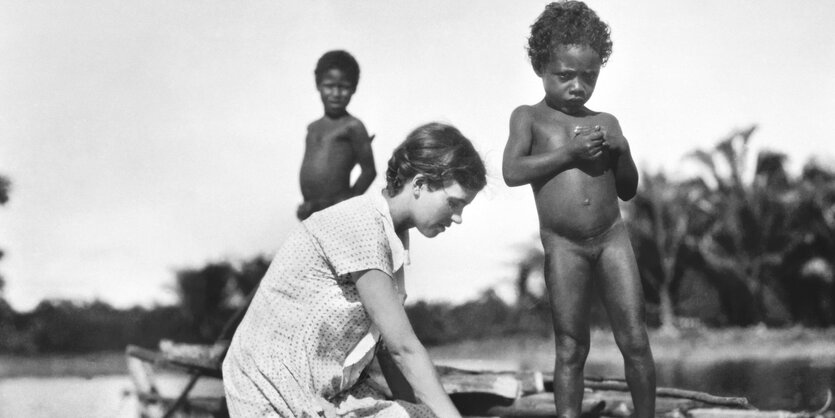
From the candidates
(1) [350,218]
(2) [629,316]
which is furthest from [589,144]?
(1) [350,218]

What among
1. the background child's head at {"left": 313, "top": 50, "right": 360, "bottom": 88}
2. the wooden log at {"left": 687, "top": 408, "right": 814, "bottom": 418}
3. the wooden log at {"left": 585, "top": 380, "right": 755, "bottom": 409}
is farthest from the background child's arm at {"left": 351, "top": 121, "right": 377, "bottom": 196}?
the wooden log at {"left": 687, "top": 408, "right": 814, "bottom": 418}

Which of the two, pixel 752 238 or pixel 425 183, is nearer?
pixel 425 183

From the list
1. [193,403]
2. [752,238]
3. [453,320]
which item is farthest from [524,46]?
[752,238]

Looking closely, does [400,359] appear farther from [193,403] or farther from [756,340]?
[756,340]

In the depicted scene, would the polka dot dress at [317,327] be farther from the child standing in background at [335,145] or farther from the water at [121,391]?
the water at [121,391]

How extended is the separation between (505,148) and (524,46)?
17.6 inches

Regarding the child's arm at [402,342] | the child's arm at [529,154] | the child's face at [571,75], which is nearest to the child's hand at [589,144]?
the child's arm at [529,154]

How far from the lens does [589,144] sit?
3434 millimetres

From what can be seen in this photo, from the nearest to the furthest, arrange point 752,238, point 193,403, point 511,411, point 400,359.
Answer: point 400,359, point 511,411, point 193,403, point 752,238

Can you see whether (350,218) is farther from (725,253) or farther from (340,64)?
(725,253)

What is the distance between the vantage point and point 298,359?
9.14 feet

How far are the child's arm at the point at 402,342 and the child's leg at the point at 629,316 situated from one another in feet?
3.18

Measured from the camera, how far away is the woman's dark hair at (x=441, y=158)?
2.80m

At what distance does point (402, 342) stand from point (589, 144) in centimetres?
113
